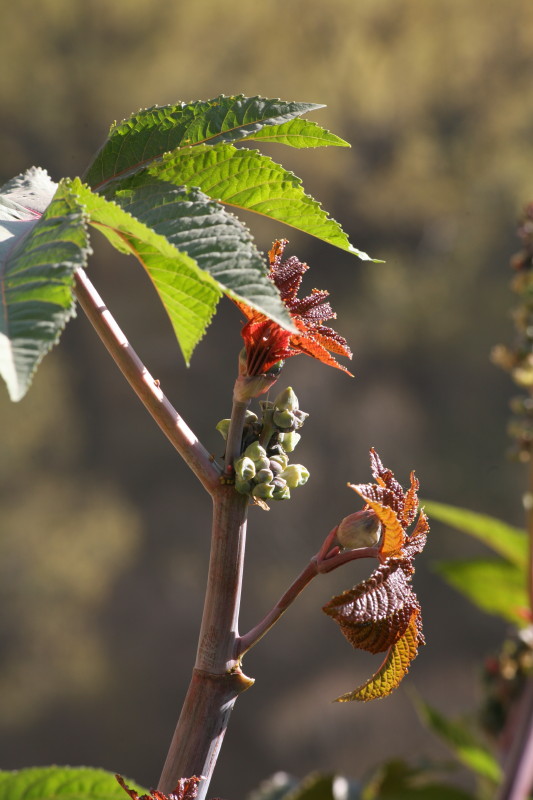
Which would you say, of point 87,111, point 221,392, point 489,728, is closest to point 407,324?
point 221,392

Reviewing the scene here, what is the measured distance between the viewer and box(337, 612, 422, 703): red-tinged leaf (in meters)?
0.22

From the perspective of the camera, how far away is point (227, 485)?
0.74ft

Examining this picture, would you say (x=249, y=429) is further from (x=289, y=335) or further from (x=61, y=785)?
(x=61, y=785)

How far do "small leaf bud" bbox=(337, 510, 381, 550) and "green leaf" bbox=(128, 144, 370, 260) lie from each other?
84mm

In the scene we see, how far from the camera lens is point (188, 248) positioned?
202 millimetres

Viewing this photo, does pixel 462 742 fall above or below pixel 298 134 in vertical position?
below

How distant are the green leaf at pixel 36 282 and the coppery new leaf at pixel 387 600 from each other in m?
0.08

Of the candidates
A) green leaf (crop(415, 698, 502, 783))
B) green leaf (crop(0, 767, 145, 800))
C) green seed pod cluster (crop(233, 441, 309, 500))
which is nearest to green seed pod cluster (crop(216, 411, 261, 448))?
green seed pod cluster (crop(233, 441, 309, 500))

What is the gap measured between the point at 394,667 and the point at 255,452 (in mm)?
69

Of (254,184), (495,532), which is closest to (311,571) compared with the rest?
(254,184)

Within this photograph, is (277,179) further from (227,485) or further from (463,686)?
(463,686)

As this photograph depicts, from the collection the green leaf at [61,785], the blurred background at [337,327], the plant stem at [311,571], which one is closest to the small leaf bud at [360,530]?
the plant stem at [311,571]

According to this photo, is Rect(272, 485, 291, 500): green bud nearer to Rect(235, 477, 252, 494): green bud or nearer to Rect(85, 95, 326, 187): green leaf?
Rect(235, 477, 252, 494): green bud

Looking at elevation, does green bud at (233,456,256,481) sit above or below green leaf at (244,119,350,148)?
below
